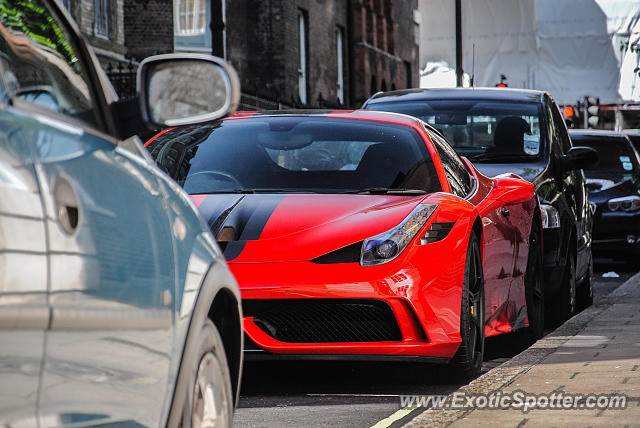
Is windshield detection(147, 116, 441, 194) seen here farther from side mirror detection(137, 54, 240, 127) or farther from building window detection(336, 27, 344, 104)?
building window detection(336, 27, 344, 104)

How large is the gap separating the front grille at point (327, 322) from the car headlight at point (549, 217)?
370 centimetres

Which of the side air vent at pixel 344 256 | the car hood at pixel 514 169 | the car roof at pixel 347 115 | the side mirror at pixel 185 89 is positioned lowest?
the car hood at pixel 514 169

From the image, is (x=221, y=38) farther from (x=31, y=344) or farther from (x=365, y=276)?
(x=31, y=344)

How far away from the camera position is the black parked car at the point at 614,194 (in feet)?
56.2

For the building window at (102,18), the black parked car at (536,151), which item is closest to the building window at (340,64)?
the building window at (102,18)

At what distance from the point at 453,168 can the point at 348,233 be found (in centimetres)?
162

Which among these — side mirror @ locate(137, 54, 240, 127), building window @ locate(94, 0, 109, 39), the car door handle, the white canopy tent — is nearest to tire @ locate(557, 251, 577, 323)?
side mirror @ locate(137, 54, 240, 127)

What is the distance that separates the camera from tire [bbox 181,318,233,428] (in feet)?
11.7

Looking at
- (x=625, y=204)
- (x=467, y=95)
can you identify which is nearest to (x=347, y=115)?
(x=467, y=95)

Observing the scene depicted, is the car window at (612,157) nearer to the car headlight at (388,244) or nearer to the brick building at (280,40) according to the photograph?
the brick building at (280,40)

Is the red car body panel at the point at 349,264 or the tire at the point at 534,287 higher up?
the red car body panel at the point at 349,264

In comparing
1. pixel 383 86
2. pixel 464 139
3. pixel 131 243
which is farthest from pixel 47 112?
pixel 383 86

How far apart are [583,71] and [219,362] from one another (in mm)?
62961

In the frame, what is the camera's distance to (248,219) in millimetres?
6609
